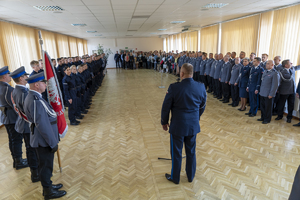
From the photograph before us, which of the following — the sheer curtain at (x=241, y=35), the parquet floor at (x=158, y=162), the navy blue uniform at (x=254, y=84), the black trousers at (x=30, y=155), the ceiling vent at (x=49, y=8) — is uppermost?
the ceiling vent at (x=49, y=8)

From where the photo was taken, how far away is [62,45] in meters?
13.6

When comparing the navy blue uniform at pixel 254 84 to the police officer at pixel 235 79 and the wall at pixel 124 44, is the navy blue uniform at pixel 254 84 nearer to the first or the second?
the police officer at pixel 235 79

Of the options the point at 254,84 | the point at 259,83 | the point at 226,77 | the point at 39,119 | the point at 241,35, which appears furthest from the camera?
the point at 241,35

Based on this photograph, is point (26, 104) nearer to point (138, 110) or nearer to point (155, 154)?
point (155, 154)

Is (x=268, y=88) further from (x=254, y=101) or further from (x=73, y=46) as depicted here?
(x=73, y=46)

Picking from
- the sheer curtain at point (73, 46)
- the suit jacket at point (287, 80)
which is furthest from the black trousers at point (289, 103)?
the sheer curtain at point (73, 46)

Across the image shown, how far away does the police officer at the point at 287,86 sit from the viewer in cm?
500

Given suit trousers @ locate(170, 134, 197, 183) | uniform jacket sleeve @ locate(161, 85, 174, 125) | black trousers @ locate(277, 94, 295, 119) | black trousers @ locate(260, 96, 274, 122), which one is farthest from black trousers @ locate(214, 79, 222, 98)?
uniform jacket sleeve @ locate(161, 85, 174, 125)

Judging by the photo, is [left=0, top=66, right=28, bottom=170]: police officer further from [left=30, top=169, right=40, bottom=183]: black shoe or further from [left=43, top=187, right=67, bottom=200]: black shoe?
[left=43, top=187, right=67, bottom=200]: black shoe

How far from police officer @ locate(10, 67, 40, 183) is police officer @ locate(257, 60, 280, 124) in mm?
5337

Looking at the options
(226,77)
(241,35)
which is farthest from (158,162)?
(241,35)

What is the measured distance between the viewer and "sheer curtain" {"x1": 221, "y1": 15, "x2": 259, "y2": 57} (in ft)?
26.2

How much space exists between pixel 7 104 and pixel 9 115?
0.19m

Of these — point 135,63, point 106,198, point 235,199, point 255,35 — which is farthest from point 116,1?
point 135,63
